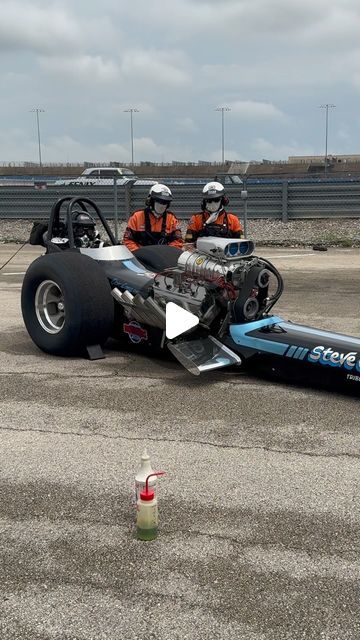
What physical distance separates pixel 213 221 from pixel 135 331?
110 inches

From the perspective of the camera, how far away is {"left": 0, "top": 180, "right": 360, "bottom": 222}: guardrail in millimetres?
17422

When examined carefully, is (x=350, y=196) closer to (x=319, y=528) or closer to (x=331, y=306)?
(x=331, y=306)

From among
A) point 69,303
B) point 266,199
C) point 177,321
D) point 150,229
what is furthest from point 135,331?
point 266,199

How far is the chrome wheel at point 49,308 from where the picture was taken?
6.07 meters

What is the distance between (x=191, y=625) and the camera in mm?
2393

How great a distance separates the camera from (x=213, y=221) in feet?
26.9

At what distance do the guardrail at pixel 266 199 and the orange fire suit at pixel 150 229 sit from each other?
901cm

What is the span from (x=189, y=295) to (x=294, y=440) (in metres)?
1.79

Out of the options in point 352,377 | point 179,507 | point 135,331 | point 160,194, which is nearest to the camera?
point 179,507

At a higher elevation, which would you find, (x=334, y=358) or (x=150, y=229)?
(x=150, y=229)

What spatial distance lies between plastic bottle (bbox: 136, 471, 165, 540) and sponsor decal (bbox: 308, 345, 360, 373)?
6.96 feet

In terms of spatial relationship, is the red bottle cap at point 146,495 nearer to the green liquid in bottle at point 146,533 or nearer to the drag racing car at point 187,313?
the green liquid in bottle at point 146,533

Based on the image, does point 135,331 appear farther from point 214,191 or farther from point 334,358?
point 214,191

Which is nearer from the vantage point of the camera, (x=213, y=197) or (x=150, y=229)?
(x=213, y=197)
